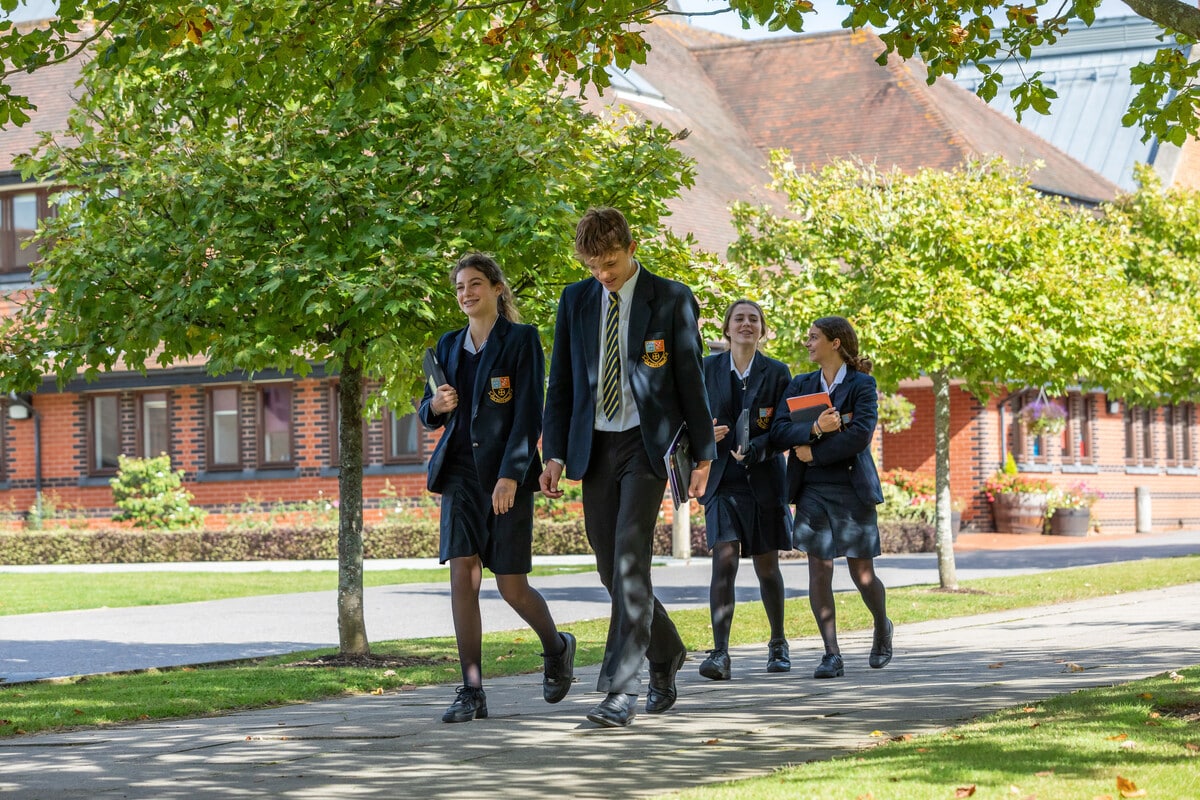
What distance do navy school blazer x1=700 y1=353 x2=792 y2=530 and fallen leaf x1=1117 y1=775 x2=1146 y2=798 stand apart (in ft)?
13.9

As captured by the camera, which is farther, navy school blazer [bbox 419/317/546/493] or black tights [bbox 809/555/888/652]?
black tights [bbox 809/555/888/652]

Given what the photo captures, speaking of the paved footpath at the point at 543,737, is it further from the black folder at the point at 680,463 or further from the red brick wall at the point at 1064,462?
the red brick wall at the point at 1064,462

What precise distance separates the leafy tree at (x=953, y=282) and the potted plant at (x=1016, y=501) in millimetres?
16242

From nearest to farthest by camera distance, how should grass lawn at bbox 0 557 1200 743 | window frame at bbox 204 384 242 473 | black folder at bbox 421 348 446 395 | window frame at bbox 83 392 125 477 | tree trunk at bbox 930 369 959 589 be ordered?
black folder at bbox 421 348 446 395 < grass lawn at bbox 0 557 1200 743 < tree trunk at bbox 930 369 959 589 < window frame at bbox 204 384 242 473 < window frame at bbox 83 392 125 477

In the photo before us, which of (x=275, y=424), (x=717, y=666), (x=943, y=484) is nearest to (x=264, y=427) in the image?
(x=275, y=424)

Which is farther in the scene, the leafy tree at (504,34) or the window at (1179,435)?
the window at (1179,435)

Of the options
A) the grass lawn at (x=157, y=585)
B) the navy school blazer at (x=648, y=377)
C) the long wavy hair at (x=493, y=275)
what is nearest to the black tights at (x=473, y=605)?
the navy school blazer at (x=648, y=377)

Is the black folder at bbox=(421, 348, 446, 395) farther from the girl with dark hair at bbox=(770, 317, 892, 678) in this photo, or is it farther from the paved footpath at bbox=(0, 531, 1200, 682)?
the paved footpath at bbox=(0, 531, 1200, 682)

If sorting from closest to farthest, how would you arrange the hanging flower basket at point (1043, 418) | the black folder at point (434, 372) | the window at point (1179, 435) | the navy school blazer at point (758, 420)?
the black folder at point (434, 372) → the navy school blazer at point (758, 420) → the hanging flower basket at point (1043, 418) → the window at point (1179, 435)

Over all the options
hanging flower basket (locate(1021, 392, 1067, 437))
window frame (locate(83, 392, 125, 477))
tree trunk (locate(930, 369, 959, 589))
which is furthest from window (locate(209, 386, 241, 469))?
tree trunk (locate(930, 369, 959, 589))

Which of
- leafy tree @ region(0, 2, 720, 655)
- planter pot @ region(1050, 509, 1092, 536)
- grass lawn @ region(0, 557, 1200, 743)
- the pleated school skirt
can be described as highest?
leafy tree @ region(0, 2, 720, 655)

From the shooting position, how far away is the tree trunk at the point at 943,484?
55.7ft

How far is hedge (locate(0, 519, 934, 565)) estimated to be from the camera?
1045 inches

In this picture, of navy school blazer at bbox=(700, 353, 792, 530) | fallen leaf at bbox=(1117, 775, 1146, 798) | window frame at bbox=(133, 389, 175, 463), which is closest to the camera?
fallen leaf at bbox=(1117, 775, 1146, 798)
